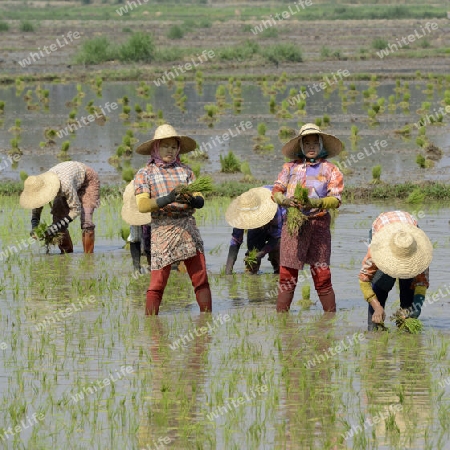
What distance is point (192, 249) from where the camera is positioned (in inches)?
331

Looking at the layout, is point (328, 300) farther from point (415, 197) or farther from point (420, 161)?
point (420, 161)

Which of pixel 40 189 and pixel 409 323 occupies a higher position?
pixel 40 189

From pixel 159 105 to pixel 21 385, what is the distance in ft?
87.2

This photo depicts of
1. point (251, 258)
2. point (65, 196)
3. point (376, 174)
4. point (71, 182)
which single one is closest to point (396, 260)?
point (251, 258)

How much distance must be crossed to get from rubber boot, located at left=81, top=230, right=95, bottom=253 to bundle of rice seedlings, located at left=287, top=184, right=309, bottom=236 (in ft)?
12.9

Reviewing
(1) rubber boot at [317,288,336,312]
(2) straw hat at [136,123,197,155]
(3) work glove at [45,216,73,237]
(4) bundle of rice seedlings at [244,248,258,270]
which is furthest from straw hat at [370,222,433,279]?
(3) work glove at [45,216,73,237]

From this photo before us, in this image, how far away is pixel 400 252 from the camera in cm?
712

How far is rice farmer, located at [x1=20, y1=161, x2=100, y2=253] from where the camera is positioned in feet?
36.9

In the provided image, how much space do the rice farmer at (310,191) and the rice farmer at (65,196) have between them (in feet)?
11.3

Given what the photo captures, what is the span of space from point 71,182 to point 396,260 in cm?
496

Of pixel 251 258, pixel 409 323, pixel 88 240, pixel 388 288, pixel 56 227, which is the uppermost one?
pixel 56 227

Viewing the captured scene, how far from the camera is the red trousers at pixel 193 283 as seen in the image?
853 cm

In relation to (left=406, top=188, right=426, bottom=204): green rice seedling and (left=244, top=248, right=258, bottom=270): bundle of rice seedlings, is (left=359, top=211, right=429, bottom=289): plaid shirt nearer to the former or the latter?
(left=406, top=188, right=426, bottom=204): green rice seedling

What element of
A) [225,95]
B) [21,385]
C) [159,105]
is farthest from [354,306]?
[225,95]
